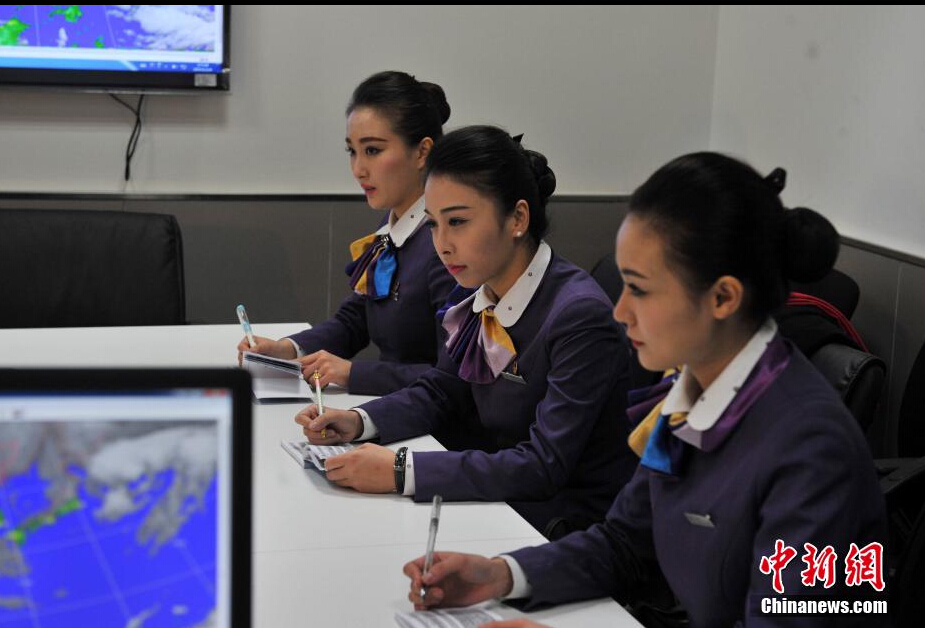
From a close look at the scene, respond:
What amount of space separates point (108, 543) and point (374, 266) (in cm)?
191

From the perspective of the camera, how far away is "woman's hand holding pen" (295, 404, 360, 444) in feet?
6.96

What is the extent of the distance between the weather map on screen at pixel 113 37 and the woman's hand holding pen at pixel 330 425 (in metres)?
1.97

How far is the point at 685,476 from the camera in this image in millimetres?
1524

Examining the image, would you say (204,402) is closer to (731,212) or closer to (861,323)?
(731,212)

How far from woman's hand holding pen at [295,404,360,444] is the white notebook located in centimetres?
28

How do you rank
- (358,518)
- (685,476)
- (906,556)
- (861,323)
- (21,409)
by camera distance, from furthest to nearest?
(861,323) < (358,518) < (906,556) < (685,476) < (21,409)

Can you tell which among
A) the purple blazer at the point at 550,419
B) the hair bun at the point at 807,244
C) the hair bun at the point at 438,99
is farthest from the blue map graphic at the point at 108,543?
the hair bun at the point at 438,99

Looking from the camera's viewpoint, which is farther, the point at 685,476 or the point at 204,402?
the point at 685,476

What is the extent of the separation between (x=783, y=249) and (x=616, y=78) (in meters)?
2.89

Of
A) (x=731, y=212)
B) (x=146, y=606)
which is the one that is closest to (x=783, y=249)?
(x=731, y=212)

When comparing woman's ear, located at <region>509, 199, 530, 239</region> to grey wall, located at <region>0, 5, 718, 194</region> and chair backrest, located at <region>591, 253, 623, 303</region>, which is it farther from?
grey wall, located at <region>0, 5, 718, 194</region>

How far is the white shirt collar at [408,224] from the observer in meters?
2.73

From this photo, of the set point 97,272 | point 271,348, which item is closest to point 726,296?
point 271,348

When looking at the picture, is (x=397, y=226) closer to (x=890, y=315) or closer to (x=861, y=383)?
(x=861, y=383)
